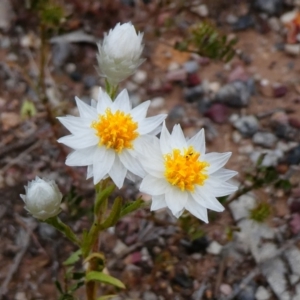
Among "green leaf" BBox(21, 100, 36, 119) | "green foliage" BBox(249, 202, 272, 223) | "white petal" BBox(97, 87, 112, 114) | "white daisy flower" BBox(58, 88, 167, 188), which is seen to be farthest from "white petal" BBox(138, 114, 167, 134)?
"green leaf" BBox(21, 100, 36, 119)

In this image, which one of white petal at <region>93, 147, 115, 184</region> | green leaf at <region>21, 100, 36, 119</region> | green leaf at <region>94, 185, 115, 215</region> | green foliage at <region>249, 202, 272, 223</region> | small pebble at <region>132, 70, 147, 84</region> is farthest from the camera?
small pebble at <region>132, 70, 147, 84</region>

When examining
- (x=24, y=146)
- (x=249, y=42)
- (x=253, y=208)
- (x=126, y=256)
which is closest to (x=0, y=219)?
Result: (x=24, y=146)

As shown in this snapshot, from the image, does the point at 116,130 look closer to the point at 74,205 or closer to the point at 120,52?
the point at 120,52

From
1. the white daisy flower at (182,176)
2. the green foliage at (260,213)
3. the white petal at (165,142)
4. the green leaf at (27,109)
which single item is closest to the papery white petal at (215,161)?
the white daisy flower at (182,176)

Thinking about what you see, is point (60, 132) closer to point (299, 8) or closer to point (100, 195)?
point (100, 195)

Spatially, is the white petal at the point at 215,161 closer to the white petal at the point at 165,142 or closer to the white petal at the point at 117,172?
the white petal at the point at 165,142

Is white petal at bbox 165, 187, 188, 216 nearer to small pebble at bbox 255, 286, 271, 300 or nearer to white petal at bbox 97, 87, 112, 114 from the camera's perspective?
white petal at bbox 97, 87, 112, 114

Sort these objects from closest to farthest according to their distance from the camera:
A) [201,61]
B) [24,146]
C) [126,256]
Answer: [126,256] → [24,146] → [201,61]
